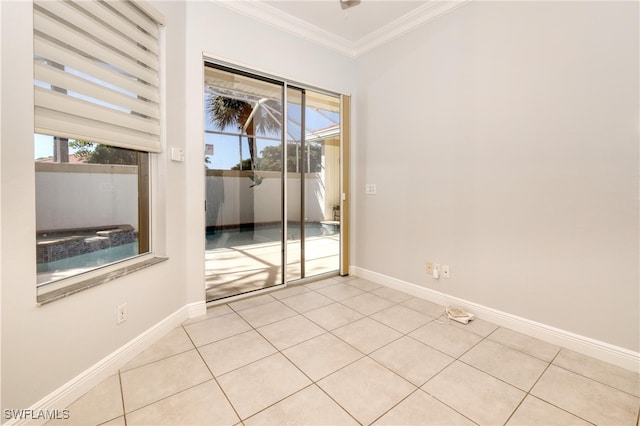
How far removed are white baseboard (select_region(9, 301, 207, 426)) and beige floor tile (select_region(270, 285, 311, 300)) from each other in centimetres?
98

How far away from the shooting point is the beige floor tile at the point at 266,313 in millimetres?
2596

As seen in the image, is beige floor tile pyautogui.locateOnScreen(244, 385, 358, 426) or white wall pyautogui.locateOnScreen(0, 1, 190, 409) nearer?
white wall pyautogui.locateOnScreen(0, 1, 190, 409)

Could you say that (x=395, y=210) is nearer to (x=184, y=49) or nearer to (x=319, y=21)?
(x=319, y=21)

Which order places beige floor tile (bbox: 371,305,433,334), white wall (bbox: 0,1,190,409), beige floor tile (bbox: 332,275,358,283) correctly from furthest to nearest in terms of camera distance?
beige floor tile (bbox: 332,275,358,283) → beige floor tile (bbox: 371,305,433,334) → white wall (bbox: 0,1,190,409)

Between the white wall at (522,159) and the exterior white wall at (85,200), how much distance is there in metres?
2.57

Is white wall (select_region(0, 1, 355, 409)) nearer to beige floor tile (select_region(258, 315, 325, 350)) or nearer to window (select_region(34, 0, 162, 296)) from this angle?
window (select_region(34, 0, 162, 296))

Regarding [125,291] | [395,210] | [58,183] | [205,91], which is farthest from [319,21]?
[125,291]

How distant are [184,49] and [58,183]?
5.07 feet

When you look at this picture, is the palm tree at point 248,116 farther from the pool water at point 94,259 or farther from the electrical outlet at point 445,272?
the electrical outlet at point 445,272

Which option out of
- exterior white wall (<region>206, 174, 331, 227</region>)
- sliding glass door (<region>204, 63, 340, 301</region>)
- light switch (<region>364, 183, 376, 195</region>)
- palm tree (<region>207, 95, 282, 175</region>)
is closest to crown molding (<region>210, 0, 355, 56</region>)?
sliding glass door (<region>204, 63, 340, 301</region>)

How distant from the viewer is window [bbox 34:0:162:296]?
154 centimetres

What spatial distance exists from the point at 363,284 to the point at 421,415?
2.09 metres

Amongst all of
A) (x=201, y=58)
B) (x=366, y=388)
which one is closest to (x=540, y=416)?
(x=366, y=388)

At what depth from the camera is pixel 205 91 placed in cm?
279
